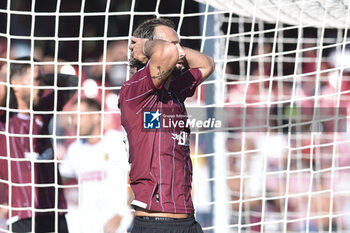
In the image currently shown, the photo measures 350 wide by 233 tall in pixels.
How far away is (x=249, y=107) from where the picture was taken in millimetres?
4266

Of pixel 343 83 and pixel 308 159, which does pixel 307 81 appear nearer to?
pixel 343 83

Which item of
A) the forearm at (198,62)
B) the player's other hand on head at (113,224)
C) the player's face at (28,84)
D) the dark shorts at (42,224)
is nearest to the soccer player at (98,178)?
the player's other hand on head at (113,224)

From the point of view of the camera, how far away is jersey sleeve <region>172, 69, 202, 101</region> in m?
2.25

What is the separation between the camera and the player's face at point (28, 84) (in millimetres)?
3570

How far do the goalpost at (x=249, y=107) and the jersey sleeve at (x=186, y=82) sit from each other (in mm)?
1171

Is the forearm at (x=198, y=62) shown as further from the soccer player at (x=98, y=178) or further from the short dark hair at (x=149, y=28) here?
the soccer player at (x=98, y=178)

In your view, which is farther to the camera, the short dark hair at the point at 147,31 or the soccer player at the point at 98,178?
the soccer player at the point at 98,178

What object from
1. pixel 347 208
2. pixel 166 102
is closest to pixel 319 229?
pixel 347 208

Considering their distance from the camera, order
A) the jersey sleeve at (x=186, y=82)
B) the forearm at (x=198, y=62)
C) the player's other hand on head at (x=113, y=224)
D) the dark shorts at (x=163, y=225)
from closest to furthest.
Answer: the dark shorts at (x=163, y=225), the jersey sleeve at (x=186, y=82), the forearm at (x=198, y=62), the player's other hand on head at (x=113, y=224)

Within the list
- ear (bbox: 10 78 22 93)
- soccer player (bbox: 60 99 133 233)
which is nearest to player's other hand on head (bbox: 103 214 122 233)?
soccer player (bbox: 60 99 133 233)

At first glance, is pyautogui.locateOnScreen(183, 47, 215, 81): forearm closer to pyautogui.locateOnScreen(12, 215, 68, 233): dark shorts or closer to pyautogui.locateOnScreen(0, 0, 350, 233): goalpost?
pyautogui.locateOnScreen(0, 0, 350, 233): goalpost

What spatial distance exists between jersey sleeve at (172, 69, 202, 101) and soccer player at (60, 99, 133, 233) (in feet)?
5.09

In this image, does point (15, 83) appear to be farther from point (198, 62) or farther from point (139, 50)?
point (139, 50)

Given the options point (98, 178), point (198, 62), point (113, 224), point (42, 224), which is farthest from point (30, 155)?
point (198, 62)
